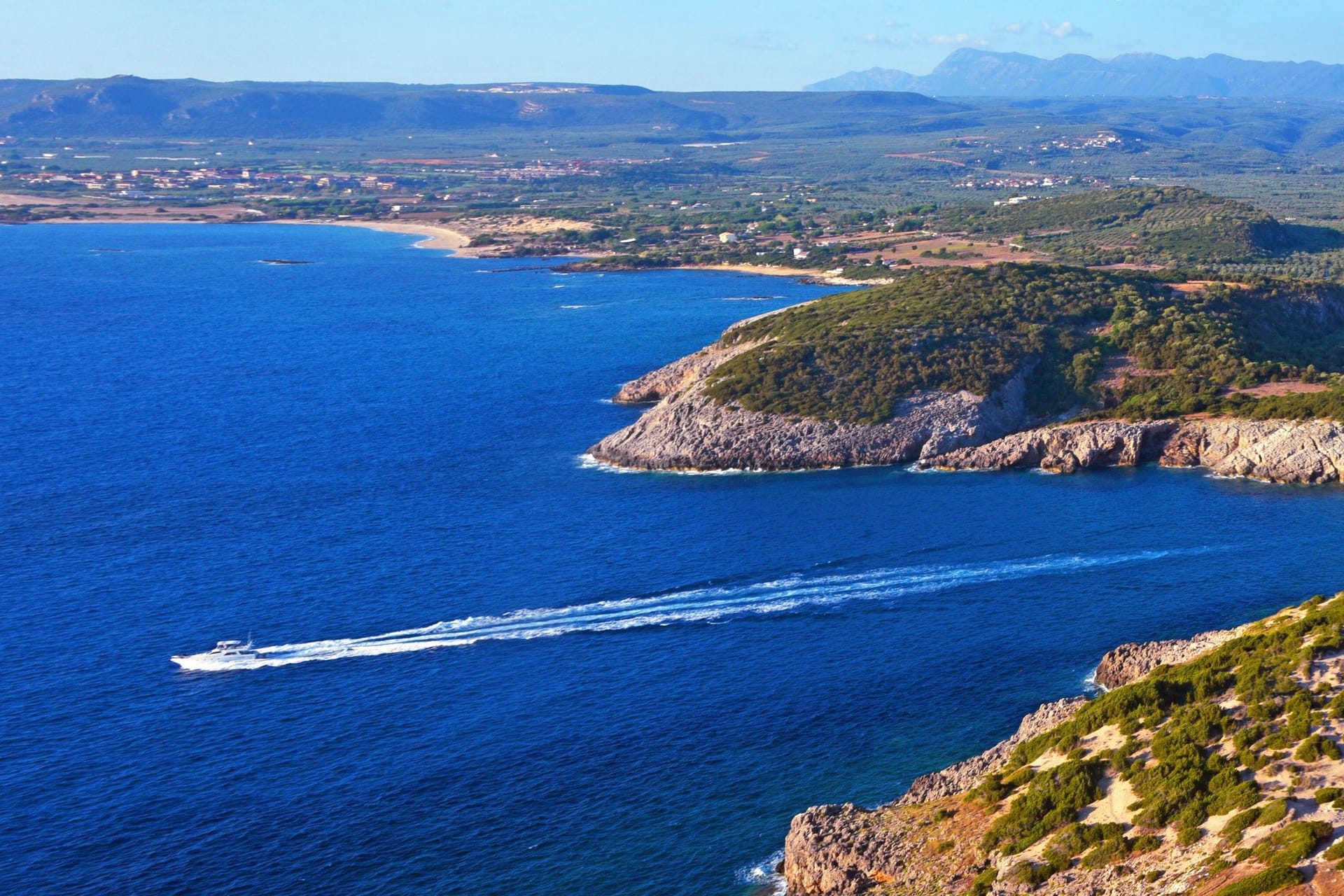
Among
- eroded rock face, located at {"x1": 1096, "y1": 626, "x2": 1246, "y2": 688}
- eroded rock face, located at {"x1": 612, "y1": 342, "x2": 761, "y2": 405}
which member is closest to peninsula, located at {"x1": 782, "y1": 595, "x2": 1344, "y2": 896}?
eroded rock face, located at {"x1": 1096, "y1": 626, "x2": 1246, "y2": 688}

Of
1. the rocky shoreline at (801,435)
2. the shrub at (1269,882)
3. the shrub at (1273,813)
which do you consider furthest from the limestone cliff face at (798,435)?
the shrub at (1269,882)

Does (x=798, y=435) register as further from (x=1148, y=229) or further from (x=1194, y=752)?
(x=1148, y=229)

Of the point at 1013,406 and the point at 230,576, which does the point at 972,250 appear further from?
the point at 230,576

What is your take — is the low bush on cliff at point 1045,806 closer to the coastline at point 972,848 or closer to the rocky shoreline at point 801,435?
the coastline at point 972,848

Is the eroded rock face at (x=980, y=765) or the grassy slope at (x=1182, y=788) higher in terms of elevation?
the grassy slope at (x=1182, y=788)

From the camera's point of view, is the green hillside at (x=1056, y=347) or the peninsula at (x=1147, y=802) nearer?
the peninsula at (x=1147, y=802)

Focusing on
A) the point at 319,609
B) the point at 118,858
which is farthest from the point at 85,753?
the point at 319,609

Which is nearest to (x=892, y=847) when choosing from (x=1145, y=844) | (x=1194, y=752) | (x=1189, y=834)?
(x=1145, y=844)

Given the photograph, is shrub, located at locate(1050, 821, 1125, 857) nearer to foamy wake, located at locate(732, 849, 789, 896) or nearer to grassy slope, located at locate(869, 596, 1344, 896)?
grassy slope, located at locate(869, 596, 1344, 896)
